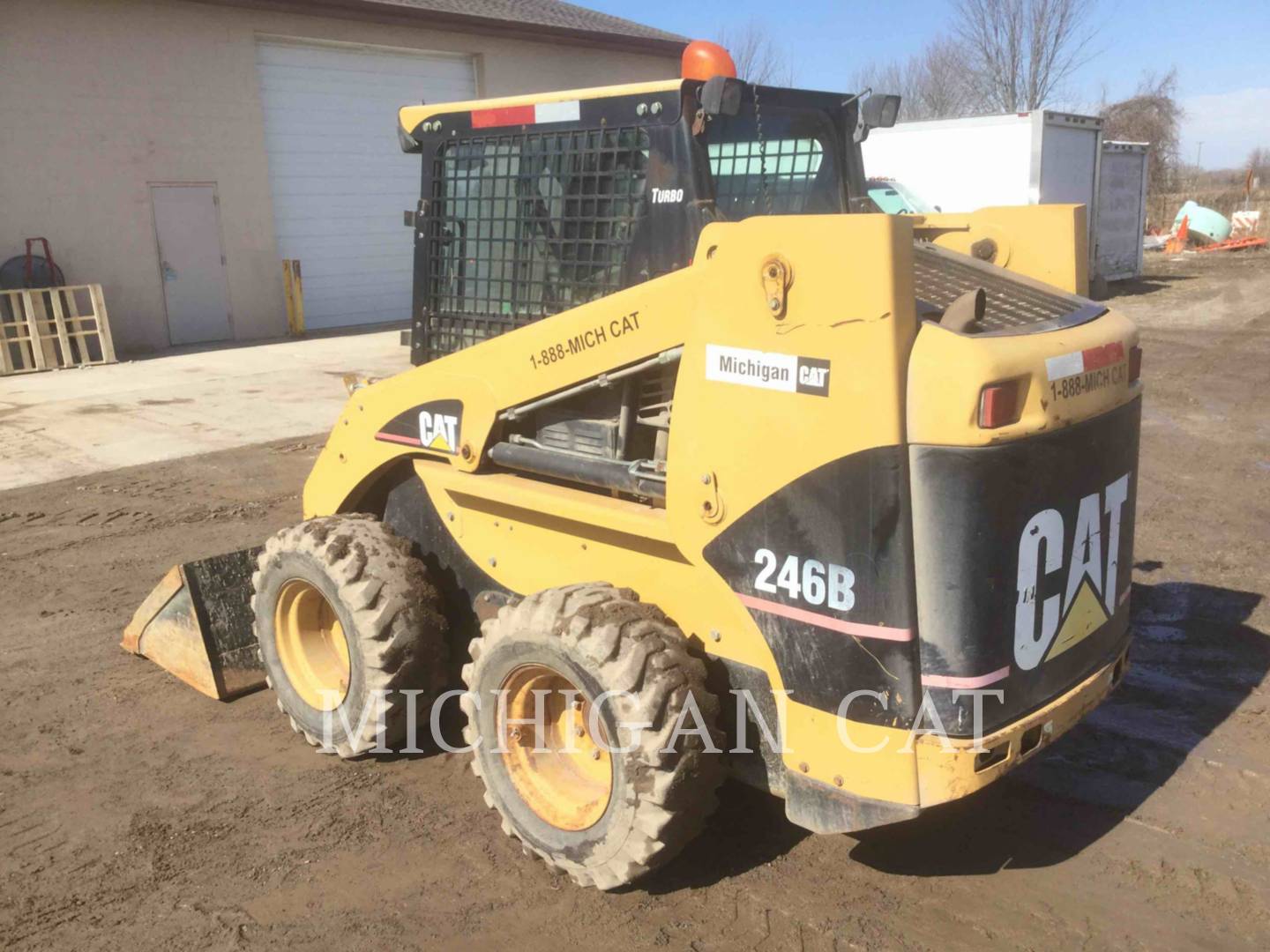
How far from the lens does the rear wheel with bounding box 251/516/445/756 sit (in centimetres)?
396

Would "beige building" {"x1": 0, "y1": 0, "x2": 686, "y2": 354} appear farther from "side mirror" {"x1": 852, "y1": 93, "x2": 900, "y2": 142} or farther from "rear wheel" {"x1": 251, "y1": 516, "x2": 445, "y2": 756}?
"side mirror" {"x1": 852, "y1": 93, "x2": 900, "y2": 142}

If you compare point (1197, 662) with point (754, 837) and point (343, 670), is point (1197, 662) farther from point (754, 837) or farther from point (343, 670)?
point (343, 670)

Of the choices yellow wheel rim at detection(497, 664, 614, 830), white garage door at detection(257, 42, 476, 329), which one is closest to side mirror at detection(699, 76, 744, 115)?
yellow wheel rim at detection(497, 664, 614, 830)

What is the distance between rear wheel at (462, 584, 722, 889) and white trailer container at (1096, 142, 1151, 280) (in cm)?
2099

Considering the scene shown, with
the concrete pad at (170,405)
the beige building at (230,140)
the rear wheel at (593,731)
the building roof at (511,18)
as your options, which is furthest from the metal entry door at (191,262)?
the rear wheel at (593,731)

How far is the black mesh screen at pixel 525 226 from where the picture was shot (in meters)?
3.70

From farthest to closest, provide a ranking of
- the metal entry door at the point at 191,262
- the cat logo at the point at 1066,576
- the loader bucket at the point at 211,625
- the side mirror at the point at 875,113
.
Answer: the metal entry door at the point at 191,262 < the loader bucket at the point at 211,625 < the side mirror at the point at 875,113 < the cat logo at the point at 1066,576

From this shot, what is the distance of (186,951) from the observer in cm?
320

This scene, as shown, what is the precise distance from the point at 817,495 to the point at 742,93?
4.77 feet

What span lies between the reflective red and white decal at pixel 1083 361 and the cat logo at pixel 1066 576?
357 mm

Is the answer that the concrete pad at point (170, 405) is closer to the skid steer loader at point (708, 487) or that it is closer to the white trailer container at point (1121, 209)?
the skid steer loader at point (708, 487)

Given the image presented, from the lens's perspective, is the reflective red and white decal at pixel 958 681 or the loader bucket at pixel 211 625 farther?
the loader bucket at pixel 211 625

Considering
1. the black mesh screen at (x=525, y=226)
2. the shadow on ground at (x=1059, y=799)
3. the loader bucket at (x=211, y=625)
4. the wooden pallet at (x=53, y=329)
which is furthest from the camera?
the wooden pallet at (x=53, y=329)

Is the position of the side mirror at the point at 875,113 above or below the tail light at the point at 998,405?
above
